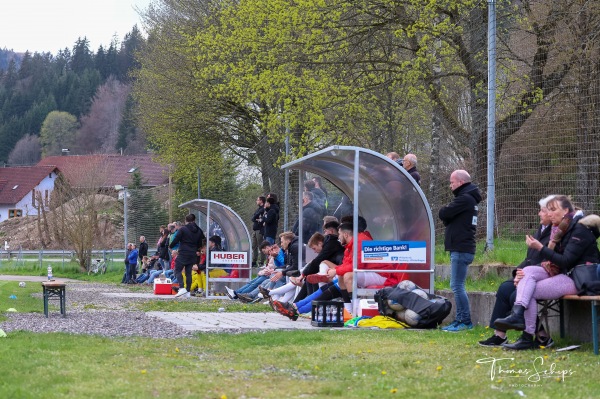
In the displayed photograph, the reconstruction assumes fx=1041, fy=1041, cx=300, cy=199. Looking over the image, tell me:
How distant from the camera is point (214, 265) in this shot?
81.5 feet

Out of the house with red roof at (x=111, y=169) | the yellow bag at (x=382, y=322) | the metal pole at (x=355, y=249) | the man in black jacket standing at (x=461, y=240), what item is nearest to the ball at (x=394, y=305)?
the yellow bag at (x=382, y=322)

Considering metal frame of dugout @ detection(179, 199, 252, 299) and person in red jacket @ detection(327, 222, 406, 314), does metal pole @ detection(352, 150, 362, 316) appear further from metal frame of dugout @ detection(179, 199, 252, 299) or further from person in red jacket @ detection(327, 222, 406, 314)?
metal frame of dugout @ detection(179, 199, 252, 299)

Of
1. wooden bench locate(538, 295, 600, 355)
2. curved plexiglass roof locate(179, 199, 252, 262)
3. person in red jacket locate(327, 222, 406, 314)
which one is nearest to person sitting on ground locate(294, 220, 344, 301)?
person in red jacket locate(327, 222, 406, 314)

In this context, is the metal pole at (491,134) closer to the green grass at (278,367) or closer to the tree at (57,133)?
the green grass at (278,367)

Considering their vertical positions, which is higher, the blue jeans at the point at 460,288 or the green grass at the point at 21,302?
the blue jeans at the point at 460,288

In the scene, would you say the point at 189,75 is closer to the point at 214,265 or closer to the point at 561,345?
the point at 214,265

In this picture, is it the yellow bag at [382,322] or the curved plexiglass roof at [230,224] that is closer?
the yellow bag at [382,322]

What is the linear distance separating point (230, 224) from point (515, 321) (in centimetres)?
A: 1635

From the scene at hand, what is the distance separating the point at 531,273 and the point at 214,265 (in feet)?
48.9

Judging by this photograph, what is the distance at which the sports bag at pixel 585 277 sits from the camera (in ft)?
33.5

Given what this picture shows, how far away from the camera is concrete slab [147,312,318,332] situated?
44.4ft

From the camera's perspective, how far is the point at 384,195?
16094mm

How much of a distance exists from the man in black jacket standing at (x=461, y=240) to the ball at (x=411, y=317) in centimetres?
44

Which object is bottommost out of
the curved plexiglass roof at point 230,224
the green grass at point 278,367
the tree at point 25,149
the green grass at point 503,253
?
the green grass at point 278,367
